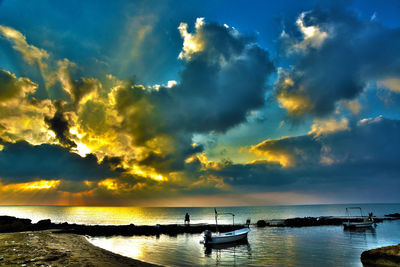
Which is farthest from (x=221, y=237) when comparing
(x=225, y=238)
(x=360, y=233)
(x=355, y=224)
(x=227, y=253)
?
(x=355, y=224)

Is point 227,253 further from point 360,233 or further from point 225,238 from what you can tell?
point 360,233

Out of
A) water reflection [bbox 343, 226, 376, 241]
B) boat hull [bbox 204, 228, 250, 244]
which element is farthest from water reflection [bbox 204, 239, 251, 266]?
water reflection [bbox 343, 226, 376, 241]

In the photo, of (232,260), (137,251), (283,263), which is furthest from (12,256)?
(283,263)

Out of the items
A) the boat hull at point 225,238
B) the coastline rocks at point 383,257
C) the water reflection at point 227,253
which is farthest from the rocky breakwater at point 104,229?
the coastline rocks at point 383,257

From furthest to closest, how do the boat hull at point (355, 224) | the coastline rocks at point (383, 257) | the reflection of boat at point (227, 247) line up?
the boat hull at point (355, 224) → the reflection of boat at point (227, 247) → the coastline rocks at point (383, 257)

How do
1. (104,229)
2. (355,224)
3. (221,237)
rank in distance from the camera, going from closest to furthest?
(221,237) → (104,229) → (355,224)

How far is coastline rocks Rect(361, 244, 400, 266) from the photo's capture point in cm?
2172

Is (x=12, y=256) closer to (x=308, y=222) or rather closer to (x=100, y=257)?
(x=100, y=257)

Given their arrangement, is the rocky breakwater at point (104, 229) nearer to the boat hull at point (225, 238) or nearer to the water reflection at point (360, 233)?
the boat hull at point (225, 238)

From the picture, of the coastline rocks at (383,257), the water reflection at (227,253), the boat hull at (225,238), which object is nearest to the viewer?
the coastline rocks at (383,257)

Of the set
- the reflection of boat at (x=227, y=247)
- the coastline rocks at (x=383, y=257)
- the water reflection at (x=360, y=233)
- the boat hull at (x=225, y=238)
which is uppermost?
the coastline rocks at (x=383, y=257)

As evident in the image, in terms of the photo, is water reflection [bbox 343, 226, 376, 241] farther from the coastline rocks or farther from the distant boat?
the coastline rocks

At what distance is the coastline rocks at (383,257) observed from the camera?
21719mm

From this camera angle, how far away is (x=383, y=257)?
74.3 feet
